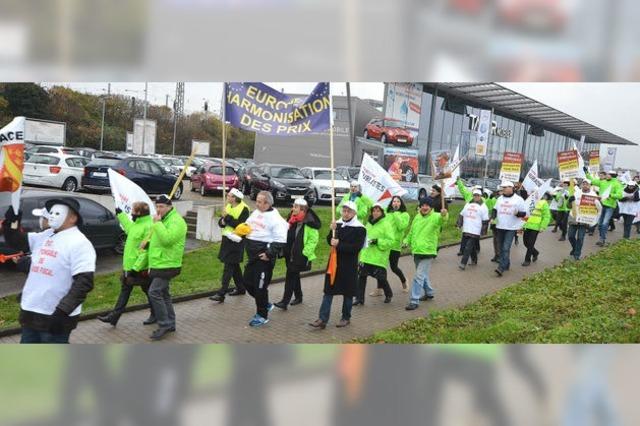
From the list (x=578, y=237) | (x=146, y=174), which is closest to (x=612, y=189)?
(x=578, y=237)

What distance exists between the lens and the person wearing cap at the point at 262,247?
7246 mm

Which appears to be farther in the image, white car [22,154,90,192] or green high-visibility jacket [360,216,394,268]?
white car [22,154,90,192]

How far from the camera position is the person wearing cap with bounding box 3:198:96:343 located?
422 cm

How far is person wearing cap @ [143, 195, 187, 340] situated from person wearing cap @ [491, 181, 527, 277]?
706 cm

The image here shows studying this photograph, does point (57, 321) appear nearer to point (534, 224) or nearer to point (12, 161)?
point (12, 161)

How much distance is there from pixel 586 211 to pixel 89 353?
11450 mm

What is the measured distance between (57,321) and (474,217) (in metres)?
8.76

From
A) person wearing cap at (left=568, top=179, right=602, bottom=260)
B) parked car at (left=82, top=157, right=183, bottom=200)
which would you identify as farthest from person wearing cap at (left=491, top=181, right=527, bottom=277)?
parked car at (left=82, top=157, right=183, bottom=200)

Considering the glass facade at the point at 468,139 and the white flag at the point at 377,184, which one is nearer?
the white flag at the point at 377,184

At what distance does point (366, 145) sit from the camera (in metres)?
30.3

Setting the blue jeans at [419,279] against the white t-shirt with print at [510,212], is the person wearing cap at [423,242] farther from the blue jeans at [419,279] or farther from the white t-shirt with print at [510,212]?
the white t-shirt with print at [510,212]

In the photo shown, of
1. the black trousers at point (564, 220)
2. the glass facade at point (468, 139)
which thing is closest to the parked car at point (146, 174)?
the black trousers at point (564, 220)

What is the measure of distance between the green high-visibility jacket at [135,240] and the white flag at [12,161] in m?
2.28

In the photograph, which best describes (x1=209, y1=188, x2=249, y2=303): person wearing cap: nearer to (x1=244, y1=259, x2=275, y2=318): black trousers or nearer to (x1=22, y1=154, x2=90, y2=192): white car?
(x1=244, y1=259, x2=275, y2=318): black trousers
